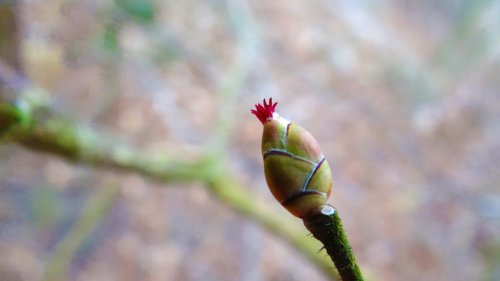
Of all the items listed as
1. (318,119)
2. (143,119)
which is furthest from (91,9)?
(318,119)

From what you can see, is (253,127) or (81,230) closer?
(81,230)

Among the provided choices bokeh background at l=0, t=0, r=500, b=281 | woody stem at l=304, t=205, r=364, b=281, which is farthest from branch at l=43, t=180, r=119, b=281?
woody stem at l=304, t=205, r=364, b=281

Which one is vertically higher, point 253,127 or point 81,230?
point 253,127

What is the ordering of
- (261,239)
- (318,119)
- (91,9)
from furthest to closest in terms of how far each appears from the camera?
(318,119) < (261,239) < (91,9)

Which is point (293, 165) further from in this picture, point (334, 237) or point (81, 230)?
point (81, 230)

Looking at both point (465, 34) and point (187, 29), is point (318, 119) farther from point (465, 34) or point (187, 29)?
point (465, 34)

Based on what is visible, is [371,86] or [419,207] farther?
[371,86]

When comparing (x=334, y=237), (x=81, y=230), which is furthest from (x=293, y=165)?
(x=81, y=230)
